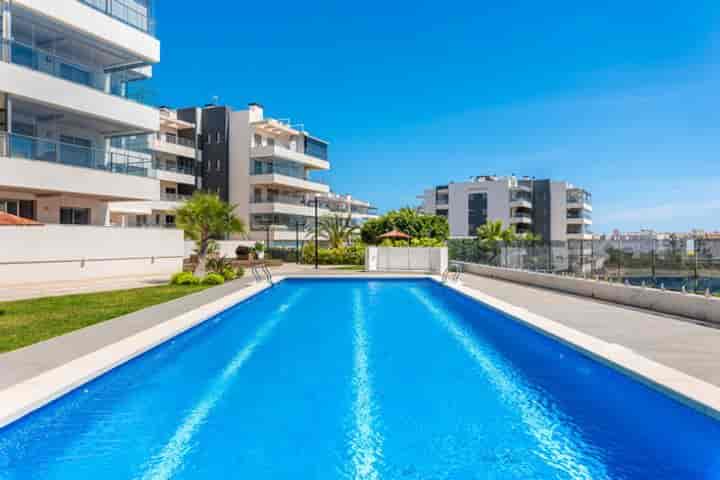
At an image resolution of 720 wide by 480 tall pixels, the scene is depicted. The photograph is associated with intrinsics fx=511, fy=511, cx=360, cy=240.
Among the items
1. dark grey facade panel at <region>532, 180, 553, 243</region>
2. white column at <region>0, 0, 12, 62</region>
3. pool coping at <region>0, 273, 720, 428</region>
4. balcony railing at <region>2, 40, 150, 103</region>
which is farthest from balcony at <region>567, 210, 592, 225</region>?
white column at <region>0, 0, 12, 62</region>

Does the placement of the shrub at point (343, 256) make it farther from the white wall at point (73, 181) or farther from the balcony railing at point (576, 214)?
the balcony railing at point (576, 214)

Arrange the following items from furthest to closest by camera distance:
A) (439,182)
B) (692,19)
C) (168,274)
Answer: (439,182) < (168,274) < (692,19)

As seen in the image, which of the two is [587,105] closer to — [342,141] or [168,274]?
[168,274]

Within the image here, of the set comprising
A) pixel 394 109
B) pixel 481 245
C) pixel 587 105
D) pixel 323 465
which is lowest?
pixel 323 465

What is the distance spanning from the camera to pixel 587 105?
26625mm

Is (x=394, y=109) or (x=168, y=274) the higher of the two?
(x=394, y=109)

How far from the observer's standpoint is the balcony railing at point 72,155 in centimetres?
1888

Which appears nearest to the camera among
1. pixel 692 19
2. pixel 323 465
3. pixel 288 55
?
pixel 323 465

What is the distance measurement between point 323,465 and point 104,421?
9.01 feet

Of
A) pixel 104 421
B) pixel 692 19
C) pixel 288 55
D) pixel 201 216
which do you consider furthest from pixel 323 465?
pixel 288 55

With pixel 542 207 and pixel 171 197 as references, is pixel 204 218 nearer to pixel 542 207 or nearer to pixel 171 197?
pixel 171 197

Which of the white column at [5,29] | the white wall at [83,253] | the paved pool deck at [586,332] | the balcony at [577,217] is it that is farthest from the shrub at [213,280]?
the balcony at [577,217]

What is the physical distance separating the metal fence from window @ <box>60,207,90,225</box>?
2031cm

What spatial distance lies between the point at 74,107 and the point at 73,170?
275cm
